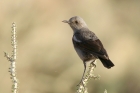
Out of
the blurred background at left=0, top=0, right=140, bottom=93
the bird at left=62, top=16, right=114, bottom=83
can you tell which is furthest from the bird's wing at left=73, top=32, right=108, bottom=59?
the blurred background at left=0, top=0, right=140, bottom=93

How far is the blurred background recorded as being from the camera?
11.6 m

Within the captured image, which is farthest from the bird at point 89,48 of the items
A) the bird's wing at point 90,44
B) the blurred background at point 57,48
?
the blurred background at point 57,48

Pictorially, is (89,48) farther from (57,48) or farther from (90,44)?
(57,48)

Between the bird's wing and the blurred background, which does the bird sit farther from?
the blurred background

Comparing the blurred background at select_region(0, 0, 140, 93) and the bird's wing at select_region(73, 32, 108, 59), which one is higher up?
the blurred background at select_region(0, 0, 140, 93)

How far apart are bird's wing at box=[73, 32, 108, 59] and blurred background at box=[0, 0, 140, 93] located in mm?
3248

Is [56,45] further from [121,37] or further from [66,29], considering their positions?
[121,37]

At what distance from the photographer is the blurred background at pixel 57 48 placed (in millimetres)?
11602

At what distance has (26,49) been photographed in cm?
1250

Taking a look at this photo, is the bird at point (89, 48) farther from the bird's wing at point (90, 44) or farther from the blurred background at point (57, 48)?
the blurred background at point (57, 48)

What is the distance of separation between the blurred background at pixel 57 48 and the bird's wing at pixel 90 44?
3.25 metres

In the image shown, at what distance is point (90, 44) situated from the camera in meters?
7.55

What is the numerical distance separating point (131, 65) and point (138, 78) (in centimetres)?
52

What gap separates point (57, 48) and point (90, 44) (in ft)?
18.3
